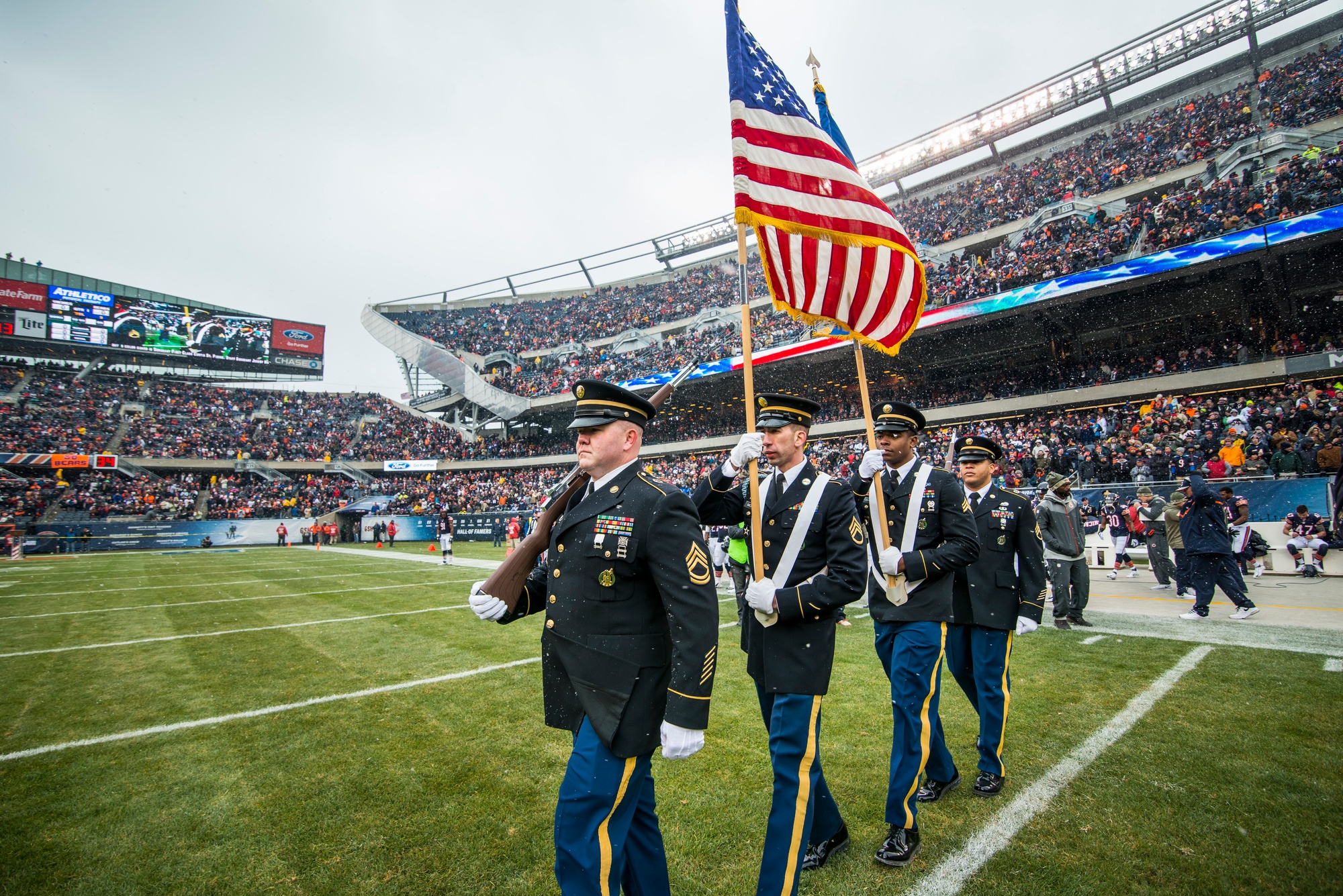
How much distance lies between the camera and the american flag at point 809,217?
12.9ft

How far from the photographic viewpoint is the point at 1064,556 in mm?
8266

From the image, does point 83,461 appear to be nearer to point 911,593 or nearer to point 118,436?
point 118,436

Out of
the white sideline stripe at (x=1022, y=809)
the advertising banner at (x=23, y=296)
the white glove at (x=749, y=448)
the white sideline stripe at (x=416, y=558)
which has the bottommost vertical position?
the white sideline stripe at (x=416, y=558)

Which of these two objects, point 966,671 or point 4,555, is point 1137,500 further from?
point 4,555

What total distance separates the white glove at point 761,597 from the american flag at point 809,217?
7.23 ft

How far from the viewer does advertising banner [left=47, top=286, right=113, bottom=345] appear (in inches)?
1668

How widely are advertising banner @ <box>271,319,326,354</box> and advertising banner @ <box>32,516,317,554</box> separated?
2446 cm

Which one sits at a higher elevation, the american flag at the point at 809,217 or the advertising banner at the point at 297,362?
the advertising banner at the point at 297,362

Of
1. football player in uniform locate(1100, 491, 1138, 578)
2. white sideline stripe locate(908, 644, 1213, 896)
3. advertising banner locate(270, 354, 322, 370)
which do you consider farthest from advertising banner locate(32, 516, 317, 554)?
football player in uniform locate(1100, 491, 1138, 578)

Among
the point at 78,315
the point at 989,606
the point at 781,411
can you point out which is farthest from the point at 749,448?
the point at 78,315

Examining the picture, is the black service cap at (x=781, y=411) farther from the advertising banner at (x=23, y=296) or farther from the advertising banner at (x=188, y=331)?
the advertising banner at (x=23, y=296)

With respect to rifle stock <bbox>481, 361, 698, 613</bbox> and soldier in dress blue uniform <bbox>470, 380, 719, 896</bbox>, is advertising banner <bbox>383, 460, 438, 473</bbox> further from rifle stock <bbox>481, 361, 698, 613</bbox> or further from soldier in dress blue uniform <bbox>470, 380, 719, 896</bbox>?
soldier in dress blue uniform <bbox>470, 380, 719, 896</bbox>

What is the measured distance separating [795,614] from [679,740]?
92 centimetres

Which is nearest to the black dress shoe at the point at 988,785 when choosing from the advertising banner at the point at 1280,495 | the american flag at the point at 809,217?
the american flag at the point at 809,217
